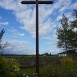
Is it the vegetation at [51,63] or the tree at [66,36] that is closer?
the vegetation at [51,63]

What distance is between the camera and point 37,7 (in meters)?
14.8

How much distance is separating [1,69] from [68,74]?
517cm

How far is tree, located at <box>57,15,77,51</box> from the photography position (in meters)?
57.7

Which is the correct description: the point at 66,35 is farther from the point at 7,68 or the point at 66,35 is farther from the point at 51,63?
the point at 7,68

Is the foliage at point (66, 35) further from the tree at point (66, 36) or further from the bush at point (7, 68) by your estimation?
the bush at point (7, 68)

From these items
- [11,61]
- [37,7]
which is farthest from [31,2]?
[11,61]

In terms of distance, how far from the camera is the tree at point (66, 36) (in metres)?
57.7

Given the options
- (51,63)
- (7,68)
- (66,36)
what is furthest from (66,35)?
(7,68)

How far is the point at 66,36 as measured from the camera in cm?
5872

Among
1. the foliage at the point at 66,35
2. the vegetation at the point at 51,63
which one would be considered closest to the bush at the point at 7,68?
the vegetation at the point at 51,63

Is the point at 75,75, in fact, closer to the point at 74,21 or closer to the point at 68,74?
the point at 68,74

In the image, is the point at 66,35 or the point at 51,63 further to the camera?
the point at 66,35

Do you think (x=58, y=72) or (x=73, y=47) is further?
(x=73, y=47)

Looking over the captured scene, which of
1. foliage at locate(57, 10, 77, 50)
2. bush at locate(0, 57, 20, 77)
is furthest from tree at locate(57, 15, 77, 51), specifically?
bush at locate(0, 57, 20, 77)
